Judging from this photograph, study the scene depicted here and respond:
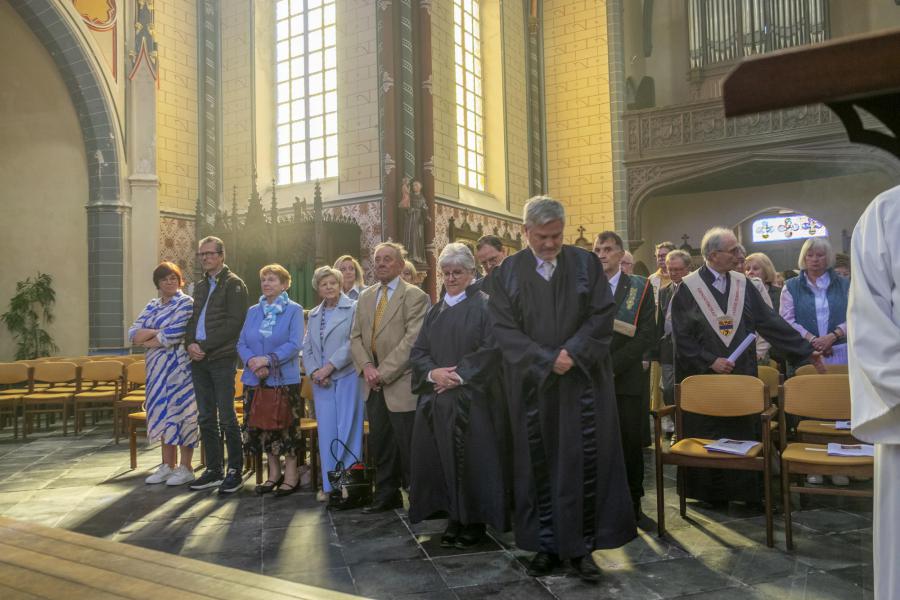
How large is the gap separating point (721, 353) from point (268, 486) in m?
3.04

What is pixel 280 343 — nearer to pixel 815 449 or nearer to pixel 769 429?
pixel 769 429

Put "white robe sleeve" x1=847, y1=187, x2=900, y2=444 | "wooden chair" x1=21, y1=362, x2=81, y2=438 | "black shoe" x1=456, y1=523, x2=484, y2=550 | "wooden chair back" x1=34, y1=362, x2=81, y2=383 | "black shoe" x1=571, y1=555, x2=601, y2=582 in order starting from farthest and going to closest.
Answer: "wooden chair back" x1=34, y1=362, x2=81, y2=383 → "wooden chair" x1=21, y1=362, x2=81, y2=438 → "black shoe" x1=456, y1=523, x2=484, y2=550 → "black shoe" x1=571, y1=555, x2=601, y2=582 → "white robe sleeve" x1=847, y1=187, x2=900, y2=444

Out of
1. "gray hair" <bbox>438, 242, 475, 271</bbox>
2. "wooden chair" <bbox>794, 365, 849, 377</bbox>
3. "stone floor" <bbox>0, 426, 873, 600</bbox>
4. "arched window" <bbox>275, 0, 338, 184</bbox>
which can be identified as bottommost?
"stone floor" <bbox>0, 426, 873, 600</bbox>

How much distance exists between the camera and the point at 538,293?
11.3ft

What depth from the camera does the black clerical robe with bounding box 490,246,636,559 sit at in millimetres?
3238

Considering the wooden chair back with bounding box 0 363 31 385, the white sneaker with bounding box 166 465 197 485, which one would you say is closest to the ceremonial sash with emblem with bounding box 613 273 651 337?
the white sneaker with bounding box 166 465 197 485

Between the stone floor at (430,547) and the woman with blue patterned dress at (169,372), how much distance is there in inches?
15.1

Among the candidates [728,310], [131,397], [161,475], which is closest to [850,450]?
[728,310]

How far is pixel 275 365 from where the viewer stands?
15.8ft

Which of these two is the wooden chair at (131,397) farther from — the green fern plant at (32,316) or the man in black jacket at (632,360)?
the man in black jacket at (632,360)

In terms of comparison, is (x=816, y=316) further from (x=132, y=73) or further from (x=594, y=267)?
(x=132, y=73)

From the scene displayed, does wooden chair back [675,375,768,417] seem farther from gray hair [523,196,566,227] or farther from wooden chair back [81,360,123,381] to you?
wooden chair back [81,360,123,381]

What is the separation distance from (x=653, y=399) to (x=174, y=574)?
5.87 meters

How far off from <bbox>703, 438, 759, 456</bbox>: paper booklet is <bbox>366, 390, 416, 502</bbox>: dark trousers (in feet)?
5.86
